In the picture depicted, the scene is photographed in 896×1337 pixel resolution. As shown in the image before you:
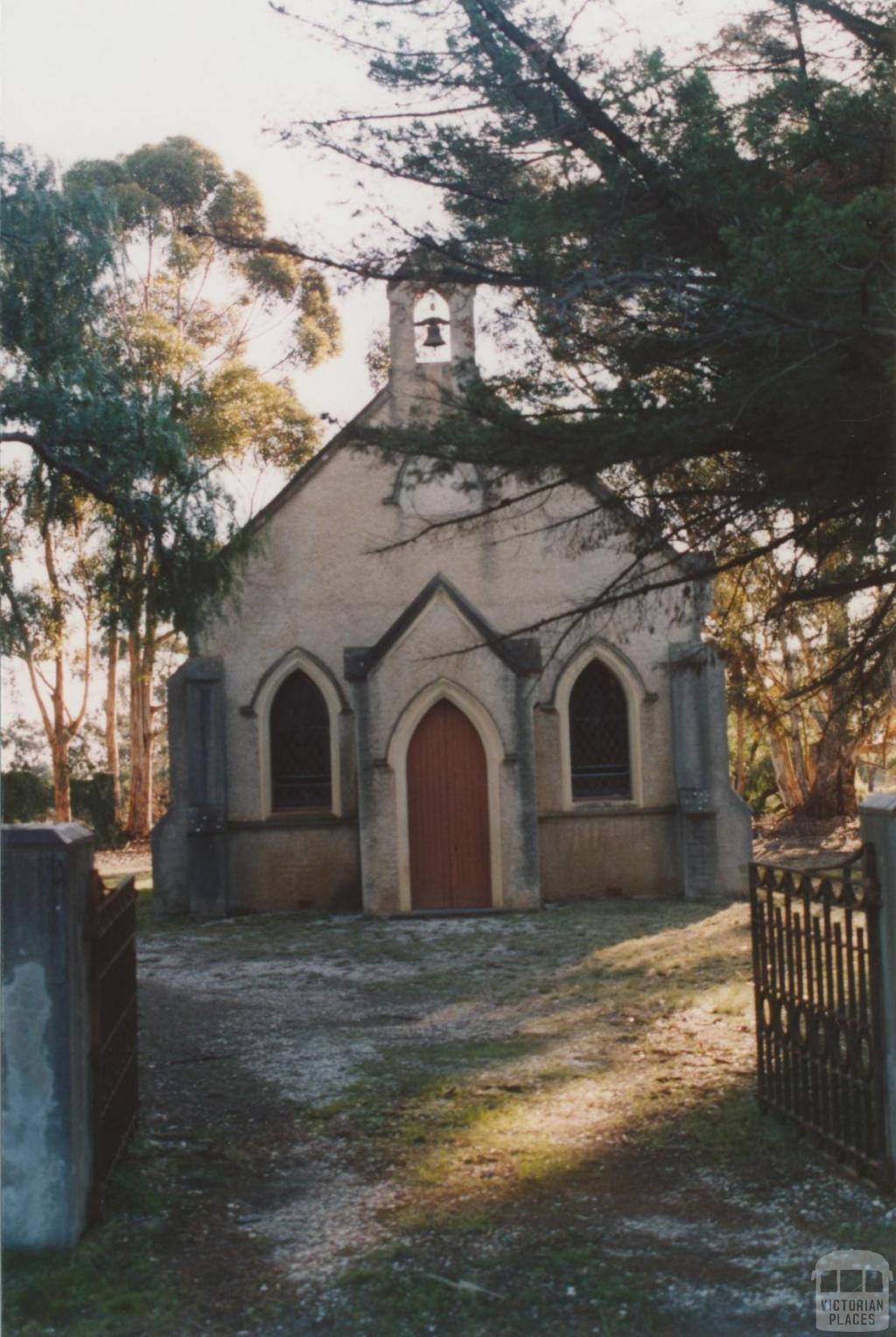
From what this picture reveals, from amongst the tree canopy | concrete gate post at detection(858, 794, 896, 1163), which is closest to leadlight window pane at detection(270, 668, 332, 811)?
the tree canopy

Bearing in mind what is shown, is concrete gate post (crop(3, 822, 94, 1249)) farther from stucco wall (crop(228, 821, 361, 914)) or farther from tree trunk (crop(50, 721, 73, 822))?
tree trunk (crop(50, 721, 73, 822))

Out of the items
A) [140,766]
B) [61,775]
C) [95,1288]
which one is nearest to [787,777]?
[140,766]

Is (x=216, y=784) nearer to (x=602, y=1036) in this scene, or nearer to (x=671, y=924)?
(x=671, y=924)

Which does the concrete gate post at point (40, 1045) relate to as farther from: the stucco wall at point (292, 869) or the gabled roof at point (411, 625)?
the stucco wall at point (292, 869)

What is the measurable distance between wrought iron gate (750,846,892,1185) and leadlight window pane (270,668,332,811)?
1201cm

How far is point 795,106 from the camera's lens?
7.62 meters

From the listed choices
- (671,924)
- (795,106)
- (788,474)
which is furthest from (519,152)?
(671,924)

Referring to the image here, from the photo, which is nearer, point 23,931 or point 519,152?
point 23,931

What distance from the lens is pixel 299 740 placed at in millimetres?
19016

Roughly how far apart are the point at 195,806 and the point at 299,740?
1.75 metres

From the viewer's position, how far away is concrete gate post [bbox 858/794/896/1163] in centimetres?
569

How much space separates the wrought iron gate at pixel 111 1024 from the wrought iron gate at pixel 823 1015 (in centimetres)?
319

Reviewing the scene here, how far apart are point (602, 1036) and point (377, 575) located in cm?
1011

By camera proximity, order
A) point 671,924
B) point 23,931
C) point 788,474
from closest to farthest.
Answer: point 23,931, point 788,474, point 671,924
